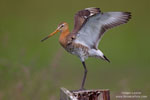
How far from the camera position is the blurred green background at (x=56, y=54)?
9227 millimetres

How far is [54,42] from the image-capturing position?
15.3 metres

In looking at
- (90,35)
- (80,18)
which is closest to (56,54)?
(90,35)

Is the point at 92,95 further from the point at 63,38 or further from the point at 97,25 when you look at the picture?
the point at 63,38

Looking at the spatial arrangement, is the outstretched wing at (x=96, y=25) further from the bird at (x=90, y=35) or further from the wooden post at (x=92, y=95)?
the wooden post at (x=92, y=95)

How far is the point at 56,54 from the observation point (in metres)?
9.77

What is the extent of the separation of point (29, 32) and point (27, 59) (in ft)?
5.55

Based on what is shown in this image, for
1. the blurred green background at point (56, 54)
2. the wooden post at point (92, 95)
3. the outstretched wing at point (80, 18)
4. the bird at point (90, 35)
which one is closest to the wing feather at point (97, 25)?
the bird at point (90, 35)

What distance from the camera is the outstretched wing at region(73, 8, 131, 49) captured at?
30.1 feet

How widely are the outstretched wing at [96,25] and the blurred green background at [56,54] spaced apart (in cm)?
49

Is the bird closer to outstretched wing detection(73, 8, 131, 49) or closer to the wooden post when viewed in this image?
outstretched wing detection(73, 8, 131, 49)

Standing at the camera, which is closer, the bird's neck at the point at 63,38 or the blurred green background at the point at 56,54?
the blurred green background at the point at 56,54

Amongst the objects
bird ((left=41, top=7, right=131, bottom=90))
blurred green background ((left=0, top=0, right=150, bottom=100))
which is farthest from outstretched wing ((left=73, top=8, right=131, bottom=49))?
blurred green background ((left=0, top=0, right=150, bottom=100))

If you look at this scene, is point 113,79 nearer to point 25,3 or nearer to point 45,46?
point 45,46

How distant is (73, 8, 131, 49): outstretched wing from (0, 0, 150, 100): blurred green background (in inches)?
19.2
